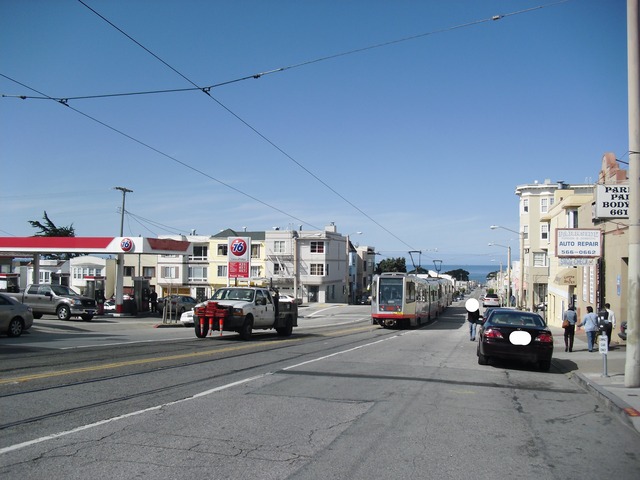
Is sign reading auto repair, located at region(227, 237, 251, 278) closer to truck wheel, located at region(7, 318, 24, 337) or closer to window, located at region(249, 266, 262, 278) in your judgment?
truck wheel, located at region(7, 318, 24, 337)

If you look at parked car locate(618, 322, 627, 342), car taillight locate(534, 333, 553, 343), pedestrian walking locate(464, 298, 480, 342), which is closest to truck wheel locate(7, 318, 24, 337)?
car taillight locate(534, 333, 553, 343)

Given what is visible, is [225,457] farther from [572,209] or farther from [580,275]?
[572,209]

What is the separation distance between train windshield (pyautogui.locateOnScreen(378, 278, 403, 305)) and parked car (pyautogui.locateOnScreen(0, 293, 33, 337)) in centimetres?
1966

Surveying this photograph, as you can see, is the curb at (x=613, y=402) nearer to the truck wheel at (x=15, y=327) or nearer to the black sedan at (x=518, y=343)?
the black sedan at (x=518, y=343)

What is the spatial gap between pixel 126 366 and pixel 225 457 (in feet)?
23.1

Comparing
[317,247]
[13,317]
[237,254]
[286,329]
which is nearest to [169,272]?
[317,247]

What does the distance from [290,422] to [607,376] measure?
8754mm

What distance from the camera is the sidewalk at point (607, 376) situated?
973 cm

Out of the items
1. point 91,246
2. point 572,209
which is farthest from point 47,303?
point 572,209

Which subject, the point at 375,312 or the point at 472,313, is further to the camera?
the point at 375,312

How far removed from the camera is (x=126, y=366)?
12.7 m

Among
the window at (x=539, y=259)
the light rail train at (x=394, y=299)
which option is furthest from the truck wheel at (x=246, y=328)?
the window at (x=539, y=259)

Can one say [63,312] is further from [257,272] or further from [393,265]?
[393,265]

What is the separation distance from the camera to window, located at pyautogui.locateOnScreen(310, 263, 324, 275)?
77.2m
